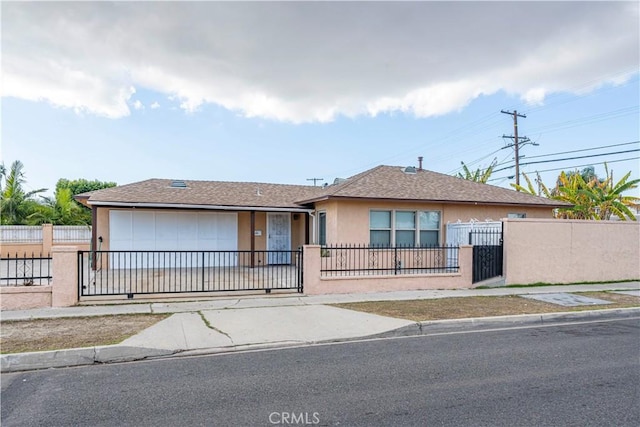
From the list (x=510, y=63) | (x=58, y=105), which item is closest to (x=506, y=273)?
(x=510, y=63)

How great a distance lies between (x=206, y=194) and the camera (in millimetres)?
18469

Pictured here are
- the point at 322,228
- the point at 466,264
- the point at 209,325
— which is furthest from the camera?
the point at 322,228

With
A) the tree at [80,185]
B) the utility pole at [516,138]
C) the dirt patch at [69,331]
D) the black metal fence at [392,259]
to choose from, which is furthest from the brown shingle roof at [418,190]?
the tree at [80,185]

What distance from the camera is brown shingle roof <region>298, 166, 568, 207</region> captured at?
14859mm

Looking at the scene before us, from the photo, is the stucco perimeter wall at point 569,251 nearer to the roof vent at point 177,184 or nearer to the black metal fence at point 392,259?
the black metal fence at point 392,259

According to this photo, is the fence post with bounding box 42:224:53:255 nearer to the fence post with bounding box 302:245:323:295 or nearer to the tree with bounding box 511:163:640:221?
the fence post with bounding box 302:245:323:295

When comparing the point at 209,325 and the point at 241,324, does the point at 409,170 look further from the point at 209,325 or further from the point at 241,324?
the point at 209,325

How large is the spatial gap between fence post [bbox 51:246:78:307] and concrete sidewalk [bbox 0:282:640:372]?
34cm

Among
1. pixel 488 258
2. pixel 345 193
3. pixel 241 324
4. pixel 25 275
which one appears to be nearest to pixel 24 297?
pixel 25 275

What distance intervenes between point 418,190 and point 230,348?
1123cm

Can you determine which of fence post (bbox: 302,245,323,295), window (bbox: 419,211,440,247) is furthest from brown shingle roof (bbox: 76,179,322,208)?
fence post (bbox: 302,245,323,295)

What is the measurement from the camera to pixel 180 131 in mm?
24125

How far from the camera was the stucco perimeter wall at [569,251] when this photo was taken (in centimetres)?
1328

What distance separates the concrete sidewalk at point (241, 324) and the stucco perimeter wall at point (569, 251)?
3644 millimetres
